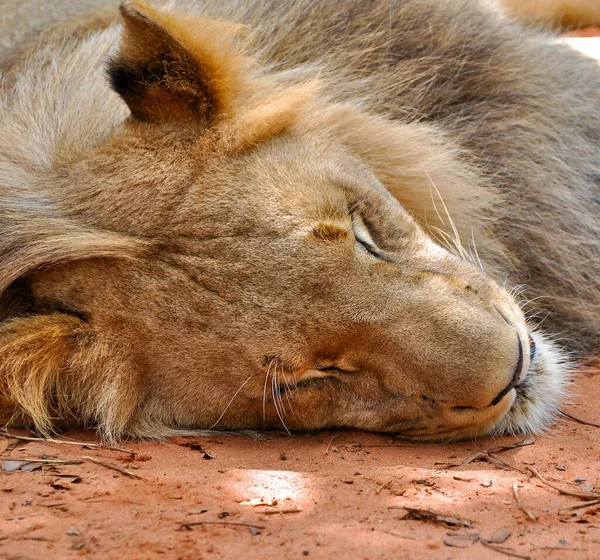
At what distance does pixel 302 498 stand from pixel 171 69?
148cm

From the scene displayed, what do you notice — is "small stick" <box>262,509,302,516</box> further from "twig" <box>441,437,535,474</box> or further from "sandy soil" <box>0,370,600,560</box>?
"twig" <box>441,437,535,474</box>

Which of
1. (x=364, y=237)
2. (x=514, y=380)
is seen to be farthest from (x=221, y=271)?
(x=514, y=380)

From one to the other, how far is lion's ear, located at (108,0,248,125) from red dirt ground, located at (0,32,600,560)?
1.15m

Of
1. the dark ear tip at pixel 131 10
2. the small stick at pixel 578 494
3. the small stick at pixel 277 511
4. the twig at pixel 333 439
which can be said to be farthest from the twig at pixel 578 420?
the dark ear tip at pixel 131 10

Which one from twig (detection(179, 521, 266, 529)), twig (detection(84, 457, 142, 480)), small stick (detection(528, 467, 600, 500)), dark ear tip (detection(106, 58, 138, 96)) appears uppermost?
dark ear tip (detection(106, 58, 138, 96))

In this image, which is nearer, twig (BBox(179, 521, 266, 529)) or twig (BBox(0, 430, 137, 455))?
twig (BBox(179, 521, 266, 529))

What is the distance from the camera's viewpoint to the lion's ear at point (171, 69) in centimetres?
313

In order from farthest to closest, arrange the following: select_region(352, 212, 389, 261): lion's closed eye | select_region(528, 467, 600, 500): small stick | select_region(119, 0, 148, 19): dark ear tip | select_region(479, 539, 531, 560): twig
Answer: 1. select_region(352, 212, 389, 261): lion's closed eye
2. select_region(119, 0, 148, 19): dark ear tip
3. select_region(528, 467, 600, 500): small stick
4. select_region(479, 539, 531, 560): twig

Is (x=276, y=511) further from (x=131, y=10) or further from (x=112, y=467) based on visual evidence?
(x=131, y=10)

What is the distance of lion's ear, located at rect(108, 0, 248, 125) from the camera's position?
3.13m

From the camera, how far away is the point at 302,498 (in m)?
2.72

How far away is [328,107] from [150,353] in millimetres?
1242

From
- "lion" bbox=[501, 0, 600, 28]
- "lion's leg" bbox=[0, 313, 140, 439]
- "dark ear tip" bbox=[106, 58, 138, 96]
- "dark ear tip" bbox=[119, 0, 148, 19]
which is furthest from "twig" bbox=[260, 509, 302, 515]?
"lion" bbox=[501, 0, 600, 28]

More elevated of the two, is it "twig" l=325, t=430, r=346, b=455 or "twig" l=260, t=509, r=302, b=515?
"twig" l=325, t=430, r=346, b=455
